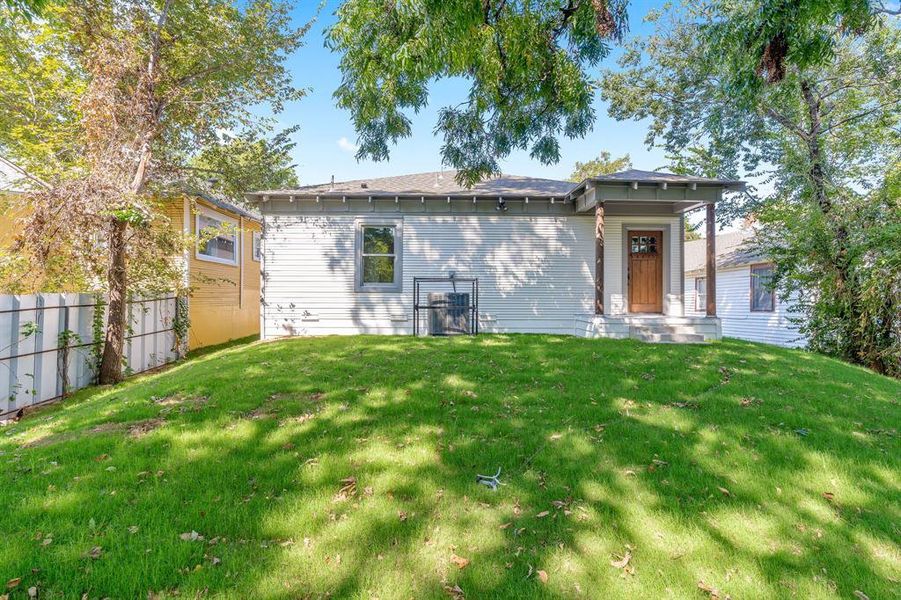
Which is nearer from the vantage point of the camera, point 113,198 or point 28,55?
point 113,198

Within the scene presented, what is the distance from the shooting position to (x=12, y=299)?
16.3 ft

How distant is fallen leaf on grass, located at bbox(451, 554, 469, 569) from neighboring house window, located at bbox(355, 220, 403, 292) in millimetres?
7967

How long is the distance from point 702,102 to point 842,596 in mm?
15654

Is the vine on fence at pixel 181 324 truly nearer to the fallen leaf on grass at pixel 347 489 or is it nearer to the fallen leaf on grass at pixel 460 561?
the fallen leaf on grass at pixel 347 489

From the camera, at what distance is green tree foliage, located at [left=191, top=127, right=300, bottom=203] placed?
10156 mm

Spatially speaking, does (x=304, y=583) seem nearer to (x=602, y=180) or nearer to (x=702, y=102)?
(x=602, y=180)

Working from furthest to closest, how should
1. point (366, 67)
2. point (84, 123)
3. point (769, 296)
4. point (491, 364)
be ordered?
point (769, 296) < point (84, 123) < point (491, 364) < point (366, 67)

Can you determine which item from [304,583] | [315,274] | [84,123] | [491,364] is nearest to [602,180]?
[491,364]

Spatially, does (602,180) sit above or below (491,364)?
above

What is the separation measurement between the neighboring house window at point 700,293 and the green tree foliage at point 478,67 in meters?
14.6

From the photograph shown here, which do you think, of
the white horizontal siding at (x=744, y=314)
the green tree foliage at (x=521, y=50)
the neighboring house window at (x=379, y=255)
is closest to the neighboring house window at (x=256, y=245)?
the neighboring house window at (x=379, y=255)

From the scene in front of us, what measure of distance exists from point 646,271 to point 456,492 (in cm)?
905

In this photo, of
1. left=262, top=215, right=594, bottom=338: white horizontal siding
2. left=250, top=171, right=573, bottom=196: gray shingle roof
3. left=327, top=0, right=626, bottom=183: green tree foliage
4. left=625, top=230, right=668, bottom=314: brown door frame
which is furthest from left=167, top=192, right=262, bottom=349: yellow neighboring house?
left=625, top=230, right=668, bottom=314: brown door frame

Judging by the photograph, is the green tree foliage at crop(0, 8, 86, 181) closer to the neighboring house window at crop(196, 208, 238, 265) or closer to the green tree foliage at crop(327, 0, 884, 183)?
the neighboring house window at crop(196, 208, 238, 265)
